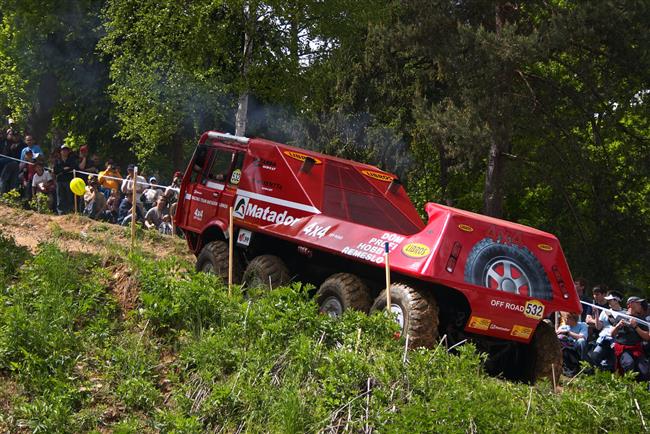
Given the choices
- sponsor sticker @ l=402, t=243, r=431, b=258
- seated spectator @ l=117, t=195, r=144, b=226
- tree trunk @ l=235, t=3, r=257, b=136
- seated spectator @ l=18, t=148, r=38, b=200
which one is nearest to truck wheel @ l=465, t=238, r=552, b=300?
sponsor sticker @ l=402, t=243, r=431, b=258

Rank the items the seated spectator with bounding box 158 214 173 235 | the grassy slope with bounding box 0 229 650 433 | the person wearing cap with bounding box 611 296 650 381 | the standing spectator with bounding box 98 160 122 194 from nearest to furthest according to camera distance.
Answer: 1. the grassy slope with bounding box 0 229 650 433
2. the person wearing cap with bounding box 611 296 650 381
3. the seated spectator with bounding box 158 214 173 235
4. the standing spectator with bounding box 98 160 122 194

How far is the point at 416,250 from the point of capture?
12383 millimetres

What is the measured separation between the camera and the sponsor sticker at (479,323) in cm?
1213

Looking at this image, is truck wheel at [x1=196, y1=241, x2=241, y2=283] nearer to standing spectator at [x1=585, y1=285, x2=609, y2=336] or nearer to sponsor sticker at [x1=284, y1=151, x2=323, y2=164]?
sponsor sticker at [x1=284, y1=151, x2=323, y2=164]

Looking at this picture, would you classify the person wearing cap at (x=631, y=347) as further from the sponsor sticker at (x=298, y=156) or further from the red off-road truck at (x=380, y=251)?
the sponsor sticker at (x=298, y=156)

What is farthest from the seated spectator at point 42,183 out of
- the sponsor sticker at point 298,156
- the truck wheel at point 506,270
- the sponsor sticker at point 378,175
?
the truck wheel at point 506,270

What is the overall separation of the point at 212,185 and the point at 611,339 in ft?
20.2

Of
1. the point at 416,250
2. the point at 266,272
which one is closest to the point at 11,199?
the point at 266,272

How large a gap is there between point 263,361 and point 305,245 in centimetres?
342

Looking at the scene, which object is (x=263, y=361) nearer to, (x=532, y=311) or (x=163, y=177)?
(x=532, y=311)

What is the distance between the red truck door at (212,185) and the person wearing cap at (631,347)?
5.68 meters

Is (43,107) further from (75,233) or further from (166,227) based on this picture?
(75,233)

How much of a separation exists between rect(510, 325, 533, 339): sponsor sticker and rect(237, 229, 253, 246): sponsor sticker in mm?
→ 4383

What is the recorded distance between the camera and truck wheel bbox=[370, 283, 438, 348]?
39.1 ft
